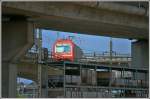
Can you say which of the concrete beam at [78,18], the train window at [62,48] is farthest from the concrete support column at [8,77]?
the train window at [62,48]

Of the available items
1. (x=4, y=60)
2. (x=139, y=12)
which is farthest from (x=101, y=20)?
(x=4, y=60)

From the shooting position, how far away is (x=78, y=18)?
26312 millimetres

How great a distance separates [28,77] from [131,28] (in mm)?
24001

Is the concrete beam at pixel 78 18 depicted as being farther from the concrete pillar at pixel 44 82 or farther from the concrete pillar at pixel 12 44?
the concrete pillar at pixel 44 82

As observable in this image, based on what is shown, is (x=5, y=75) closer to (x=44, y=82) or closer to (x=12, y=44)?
(x=12, y=44)

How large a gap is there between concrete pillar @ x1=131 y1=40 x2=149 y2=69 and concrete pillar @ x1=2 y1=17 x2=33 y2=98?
54.5 ft

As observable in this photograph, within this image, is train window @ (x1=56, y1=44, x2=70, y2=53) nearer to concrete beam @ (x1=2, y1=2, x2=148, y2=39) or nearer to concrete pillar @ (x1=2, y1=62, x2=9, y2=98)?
concrete beam @ (x1=2, y1=2, x2=148, y2=39)

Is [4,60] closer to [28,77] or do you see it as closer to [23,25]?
[23,25]

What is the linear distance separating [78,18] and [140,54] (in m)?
17.6

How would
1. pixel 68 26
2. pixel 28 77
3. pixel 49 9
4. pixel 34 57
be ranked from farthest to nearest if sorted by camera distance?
pixel 28 77 < pixel 34 57 < pixel 68 26 < pixel 49 9

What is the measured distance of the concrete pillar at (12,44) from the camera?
2670 cm

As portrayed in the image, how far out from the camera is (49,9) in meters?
24.3

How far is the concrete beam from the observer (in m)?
23.7

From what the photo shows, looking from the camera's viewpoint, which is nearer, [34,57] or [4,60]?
[4,60]
